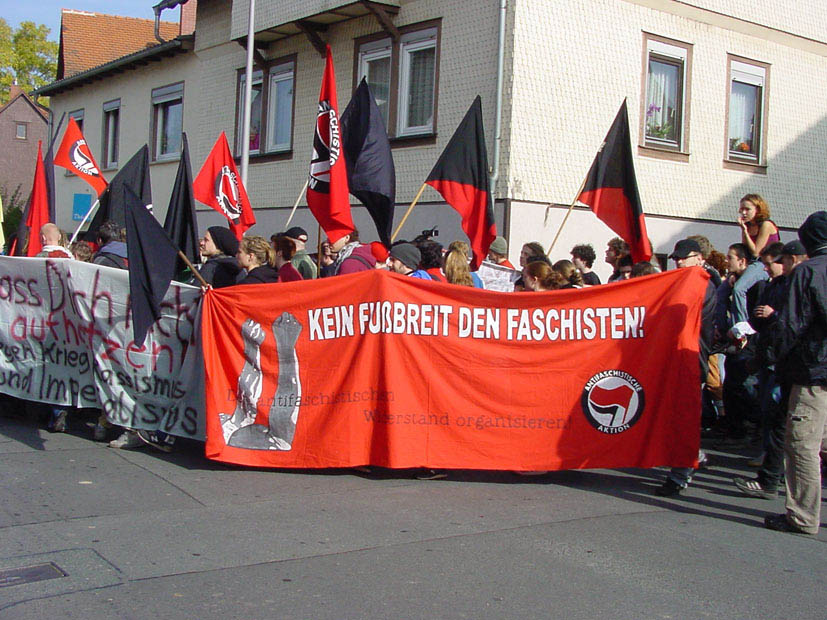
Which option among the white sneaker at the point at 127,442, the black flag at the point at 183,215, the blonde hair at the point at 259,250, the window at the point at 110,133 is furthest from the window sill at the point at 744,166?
the window at the point at 110,133

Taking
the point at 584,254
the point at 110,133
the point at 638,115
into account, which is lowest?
the point at 584,254

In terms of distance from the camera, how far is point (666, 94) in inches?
604

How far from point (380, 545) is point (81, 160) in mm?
8007

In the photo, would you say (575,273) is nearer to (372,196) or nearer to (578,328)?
(578,328)

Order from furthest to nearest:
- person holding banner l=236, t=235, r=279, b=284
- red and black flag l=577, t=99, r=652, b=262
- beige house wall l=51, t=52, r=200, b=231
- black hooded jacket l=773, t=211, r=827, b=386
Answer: beige house wall l=51, t=52, r=200, b=231 < red and black flag l=577, t=99, r=652, b=262 < person holding banner l=236, t=235, r=279, b=284 < black hooded jacket l=773, t=211, r=827, b=386

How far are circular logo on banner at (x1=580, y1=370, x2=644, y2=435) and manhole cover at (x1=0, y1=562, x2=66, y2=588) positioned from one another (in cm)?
395

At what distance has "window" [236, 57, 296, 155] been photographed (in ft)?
A: 60.2

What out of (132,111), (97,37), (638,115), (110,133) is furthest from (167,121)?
(638,115)

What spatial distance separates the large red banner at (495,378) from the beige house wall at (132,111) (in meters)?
15.0

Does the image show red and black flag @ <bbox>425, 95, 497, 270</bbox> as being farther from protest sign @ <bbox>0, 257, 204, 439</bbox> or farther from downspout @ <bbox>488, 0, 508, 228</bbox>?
downspout @ <bbox>488, 0, 508, 228</bbox>

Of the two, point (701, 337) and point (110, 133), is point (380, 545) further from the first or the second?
point (110, 133)

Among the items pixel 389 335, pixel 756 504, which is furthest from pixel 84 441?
pixel 756 504

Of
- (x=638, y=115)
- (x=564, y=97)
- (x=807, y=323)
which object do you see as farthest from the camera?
(x=638, y=115)

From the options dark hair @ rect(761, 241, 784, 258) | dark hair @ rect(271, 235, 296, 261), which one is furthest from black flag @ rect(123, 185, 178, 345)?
dark hair @ rect(761, 241, 784, 258)
